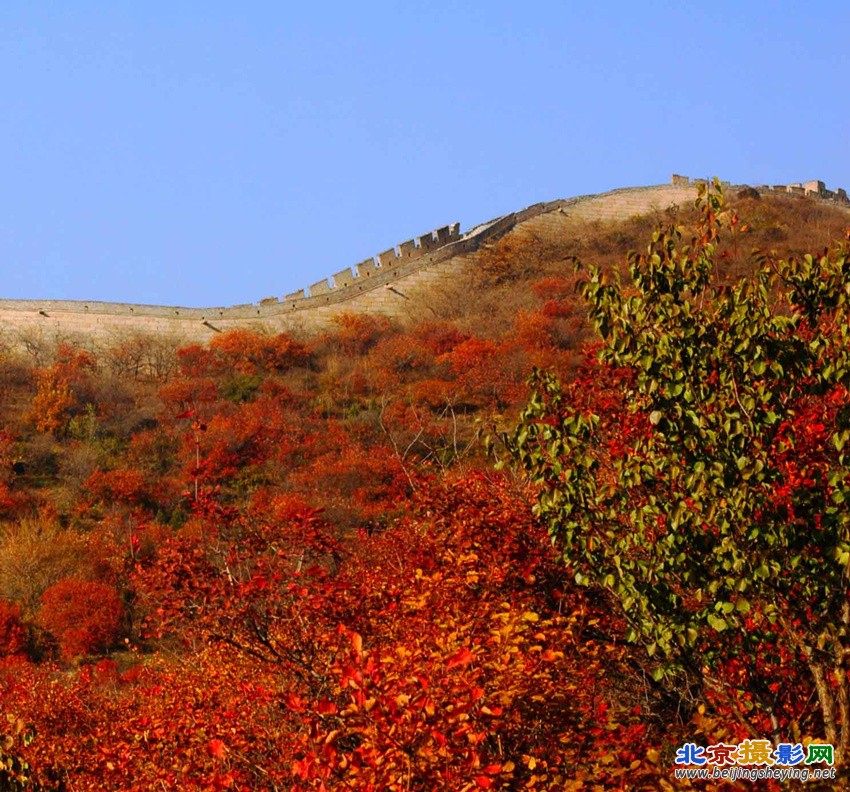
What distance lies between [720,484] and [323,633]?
4.85 m

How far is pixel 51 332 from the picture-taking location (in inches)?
1934

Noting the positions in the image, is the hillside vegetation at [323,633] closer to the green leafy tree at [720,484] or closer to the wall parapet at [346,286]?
the green leafy tree at [720,484]

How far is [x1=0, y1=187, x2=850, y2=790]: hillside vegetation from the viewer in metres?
8.28

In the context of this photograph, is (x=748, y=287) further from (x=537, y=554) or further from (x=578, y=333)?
(x=578, y=333)

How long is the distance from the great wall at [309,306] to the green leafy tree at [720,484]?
137ft

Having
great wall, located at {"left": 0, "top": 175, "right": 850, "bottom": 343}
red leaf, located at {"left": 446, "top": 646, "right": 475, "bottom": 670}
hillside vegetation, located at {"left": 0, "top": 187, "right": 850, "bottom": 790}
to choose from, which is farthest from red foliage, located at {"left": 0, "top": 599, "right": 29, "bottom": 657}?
great wall, located at {"left": 0, "top": 175, "right": 850, "bottom": 343}

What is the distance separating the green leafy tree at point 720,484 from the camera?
27.1 ft

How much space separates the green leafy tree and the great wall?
41.7m

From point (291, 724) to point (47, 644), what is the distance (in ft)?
54.4

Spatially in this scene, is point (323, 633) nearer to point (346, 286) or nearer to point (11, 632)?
point (11, 632)

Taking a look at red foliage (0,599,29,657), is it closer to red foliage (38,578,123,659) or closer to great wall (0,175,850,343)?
red foliage (38,578,123,659)

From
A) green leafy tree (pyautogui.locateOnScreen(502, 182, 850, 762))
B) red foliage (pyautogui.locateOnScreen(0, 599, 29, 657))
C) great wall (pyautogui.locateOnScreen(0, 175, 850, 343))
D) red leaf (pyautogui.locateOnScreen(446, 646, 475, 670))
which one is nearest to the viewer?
red leaf (pyautogui.locateOnScreen(446, 646, 475, 670))

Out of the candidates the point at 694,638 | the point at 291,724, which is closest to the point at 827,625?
the point at 694,638

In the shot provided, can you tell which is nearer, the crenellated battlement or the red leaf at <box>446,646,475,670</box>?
the red leaf at <box>446,646,475,670</box>
